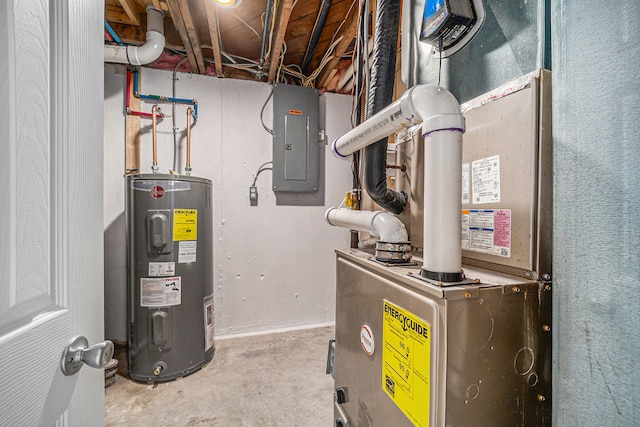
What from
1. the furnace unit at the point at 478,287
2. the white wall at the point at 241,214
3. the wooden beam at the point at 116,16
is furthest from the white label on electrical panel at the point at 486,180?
the wooden beam at the point at 116,16

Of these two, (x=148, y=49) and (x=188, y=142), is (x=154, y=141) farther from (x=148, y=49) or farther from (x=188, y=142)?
(x=148, y=49)

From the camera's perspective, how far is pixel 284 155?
2410 millimetres

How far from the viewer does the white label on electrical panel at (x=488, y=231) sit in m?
0.62

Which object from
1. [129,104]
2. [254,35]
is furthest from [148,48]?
[254,35]

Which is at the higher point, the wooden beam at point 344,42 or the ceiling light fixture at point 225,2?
the wooden beam at point 344,42

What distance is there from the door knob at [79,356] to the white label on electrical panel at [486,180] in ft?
2.62

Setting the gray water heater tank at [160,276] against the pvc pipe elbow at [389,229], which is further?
the gray water heater tank at [160,276]

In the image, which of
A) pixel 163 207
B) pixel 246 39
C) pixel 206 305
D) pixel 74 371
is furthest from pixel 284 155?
pixel 74 371

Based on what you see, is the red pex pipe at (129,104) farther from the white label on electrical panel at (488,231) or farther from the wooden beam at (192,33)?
the white label on electrical panel at (488,231)

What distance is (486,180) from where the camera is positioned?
2.20ft

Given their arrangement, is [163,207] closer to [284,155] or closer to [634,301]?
[284,155]

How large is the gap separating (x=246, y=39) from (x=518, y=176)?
7.18 feet

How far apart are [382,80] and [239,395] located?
5.86 feet

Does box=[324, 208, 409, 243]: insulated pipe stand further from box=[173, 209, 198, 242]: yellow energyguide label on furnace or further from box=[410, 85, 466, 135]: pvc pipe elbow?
box=[173, 209, 198, 242]: yellow energyguide label on furnace
